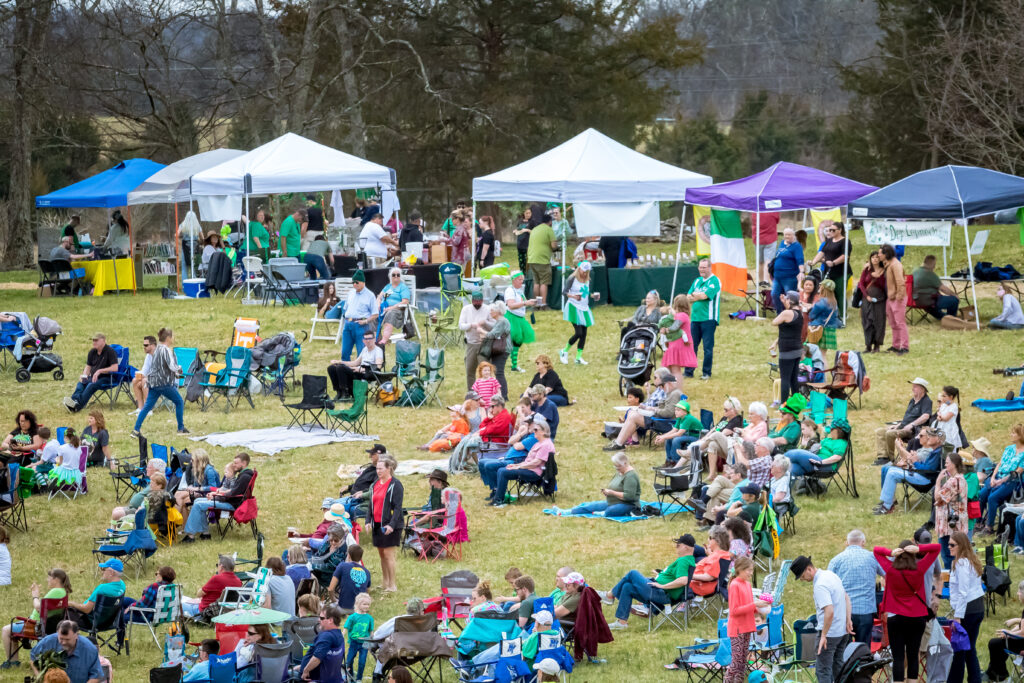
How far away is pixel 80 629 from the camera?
10.1 metres

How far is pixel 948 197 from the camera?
65.3 ft

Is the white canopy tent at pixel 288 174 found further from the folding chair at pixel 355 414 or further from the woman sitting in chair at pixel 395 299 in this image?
the folding chair at pixel 355 414

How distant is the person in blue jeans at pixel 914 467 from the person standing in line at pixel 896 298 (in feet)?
20.5

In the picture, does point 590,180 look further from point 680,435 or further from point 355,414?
point 680,435

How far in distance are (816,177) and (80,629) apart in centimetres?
1548

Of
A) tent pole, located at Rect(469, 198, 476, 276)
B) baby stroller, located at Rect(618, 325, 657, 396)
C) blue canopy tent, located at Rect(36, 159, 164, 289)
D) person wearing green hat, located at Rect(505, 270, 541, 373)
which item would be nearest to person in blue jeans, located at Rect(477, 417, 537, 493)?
baby stroller, located at Rect(618, 325, 657, 396)

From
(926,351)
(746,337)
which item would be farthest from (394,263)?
(926,351)

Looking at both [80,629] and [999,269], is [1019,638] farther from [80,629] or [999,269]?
[999,269]

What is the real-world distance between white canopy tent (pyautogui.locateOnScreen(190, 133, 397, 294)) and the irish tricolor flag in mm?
6722

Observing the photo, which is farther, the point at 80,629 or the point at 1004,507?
the point at 1004,507

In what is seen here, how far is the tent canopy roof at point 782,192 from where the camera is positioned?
68.9ft

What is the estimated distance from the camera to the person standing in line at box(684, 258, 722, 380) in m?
18.0

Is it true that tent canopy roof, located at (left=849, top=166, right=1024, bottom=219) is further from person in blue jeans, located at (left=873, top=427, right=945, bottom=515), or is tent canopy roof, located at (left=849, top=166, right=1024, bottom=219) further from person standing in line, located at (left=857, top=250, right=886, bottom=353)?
person in blue jeans, located at (left=873, top=427, right=945, bottom=515)

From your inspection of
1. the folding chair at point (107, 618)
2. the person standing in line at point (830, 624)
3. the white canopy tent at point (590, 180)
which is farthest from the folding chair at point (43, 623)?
the white canopy tent at point (590, 180)
